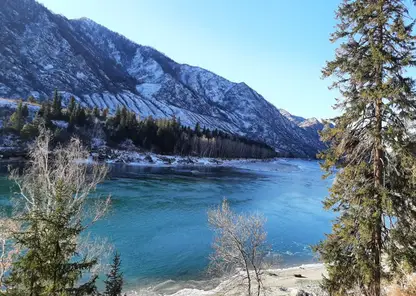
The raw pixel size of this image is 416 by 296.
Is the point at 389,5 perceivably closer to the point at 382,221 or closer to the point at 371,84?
the point at 371,84

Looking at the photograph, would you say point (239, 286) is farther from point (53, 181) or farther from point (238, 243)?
point (53, 181)

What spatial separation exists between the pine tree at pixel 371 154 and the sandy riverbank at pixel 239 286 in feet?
26.7

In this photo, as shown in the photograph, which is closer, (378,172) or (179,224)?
(378,172)

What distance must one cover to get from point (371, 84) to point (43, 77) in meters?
232

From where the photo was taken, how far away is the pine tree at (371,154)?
808 cm

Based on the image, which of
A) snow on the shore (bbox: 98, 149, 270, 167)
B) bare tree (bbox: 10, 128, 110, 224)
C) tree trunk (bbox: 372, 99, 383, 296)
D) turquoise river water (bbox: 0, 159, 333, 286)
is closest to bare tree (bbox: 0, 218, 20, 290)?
bare tree (bbox: 10, 128, 110, 224)

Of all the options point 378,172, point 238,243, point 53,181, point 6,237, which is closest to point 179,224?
point 238,243

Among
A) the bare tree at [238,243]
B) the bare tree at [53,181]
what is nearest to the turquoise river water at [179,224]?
the bare tree at [238,243]

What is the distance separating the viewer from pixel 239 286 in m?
18.3

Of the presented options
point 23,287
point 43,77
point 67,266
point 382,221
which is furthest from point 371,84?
point 43,77

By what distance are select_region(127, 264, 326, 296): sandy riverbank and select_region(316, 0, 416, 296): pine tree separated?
8150mm

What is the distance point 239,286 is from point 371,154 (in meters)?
13.3

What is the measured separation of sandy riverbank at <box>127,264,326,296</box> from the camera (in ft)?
57.3

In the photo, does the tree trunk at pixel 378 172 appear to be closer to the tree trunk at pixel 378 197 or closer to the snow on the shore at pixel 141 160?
the tree trunk at pixel 378 197
